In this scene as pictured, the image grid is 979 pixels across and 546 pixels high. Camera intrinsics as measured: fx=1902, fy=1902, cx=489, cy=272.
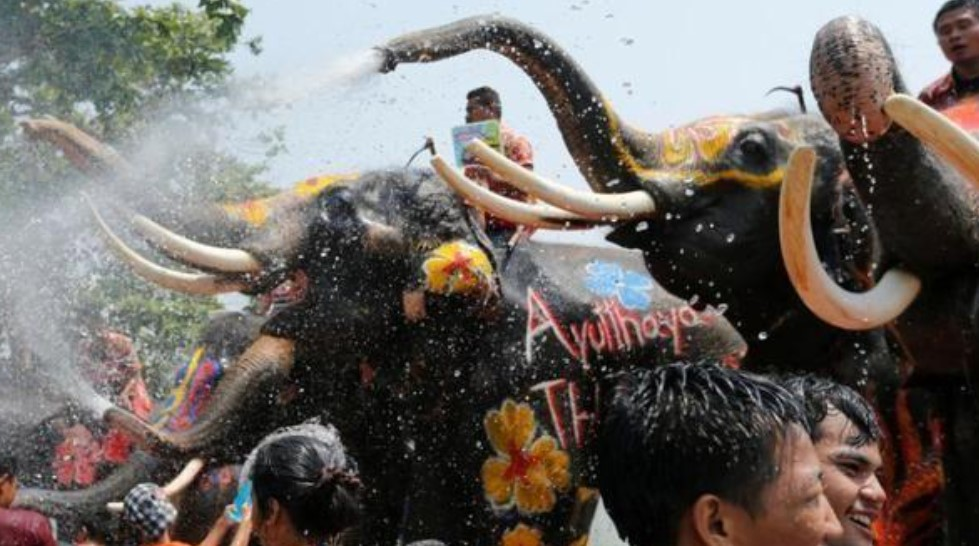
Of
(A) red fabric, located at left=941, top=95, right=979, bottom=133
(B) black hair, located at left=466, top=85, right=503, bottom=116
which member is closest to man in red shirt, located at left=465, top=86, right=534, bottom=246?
(B) black hair, located at left=466, top=85, right=503, bottom=116

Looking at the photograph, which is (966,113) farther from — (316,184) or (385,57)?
(316,184)

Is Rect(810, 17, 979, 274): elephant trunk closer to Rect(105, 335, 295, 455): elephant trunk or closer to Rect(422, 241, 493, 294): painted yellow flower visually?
Rect(422, 241, 493, 294): painted yellow flower

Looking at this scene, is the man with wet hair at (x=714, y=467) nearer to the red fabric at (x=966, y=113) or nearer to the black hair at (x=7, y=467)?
the red fabric at (x=966, y=113)

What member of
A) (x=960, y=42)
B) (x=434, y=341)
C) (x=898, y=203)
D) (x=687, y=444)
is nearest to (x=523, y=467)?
(x=434, y=341)

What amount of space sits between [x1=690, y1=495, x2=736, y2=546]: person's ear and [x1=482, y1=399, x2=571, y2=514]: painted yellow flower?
439cm

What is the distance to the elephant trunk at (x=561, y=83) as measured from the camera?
5.36 metres

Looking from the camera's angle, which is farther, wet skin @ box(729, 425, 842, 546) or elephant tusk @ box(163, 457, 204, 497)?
elephant tusk @ box(163, 457, 204, 497)

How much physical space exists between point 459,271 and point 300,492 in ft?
10.6

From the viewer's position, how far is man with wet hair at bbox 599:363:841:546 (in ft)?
7.39

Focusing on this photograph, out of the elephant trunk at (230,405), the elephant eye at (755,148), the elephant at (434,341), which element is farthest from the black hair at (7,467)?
the elephant eye at (755,148)

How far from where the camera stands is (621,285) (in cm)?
695

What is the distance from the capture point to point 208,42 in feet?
48.5

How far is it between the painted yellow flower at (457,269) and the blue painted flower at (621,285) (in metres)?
0.45

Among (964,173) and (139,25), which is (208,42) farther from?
(964,173)
